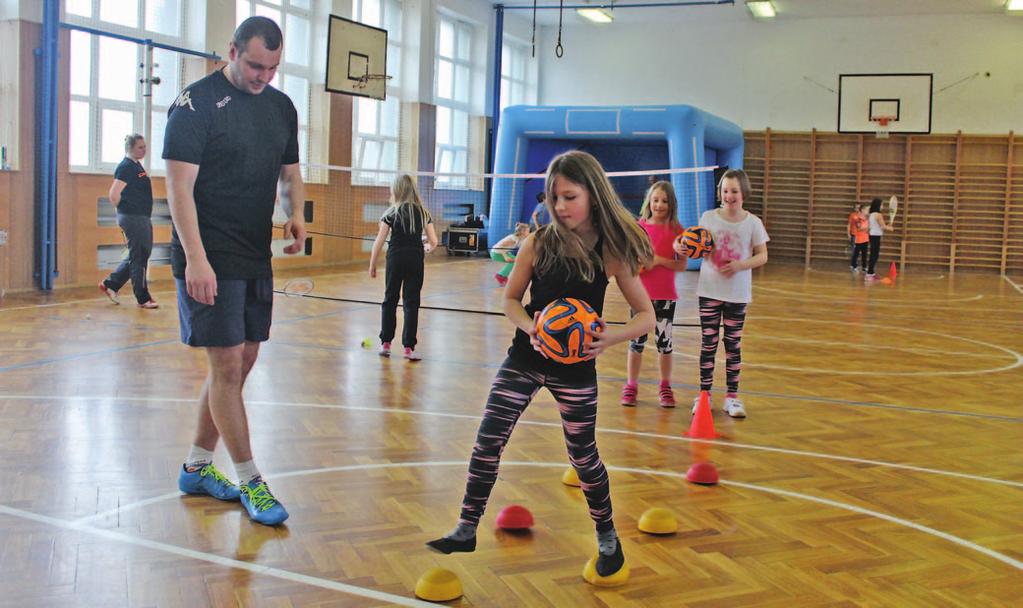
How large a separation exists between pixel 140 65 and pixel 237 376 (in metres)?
10.7

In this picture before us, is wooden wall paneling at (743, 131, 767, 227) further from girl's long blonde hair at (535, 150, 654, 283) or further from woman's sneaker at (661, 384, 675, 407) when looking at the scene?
girl's long blonde hair at (535, 150, 654, 283)

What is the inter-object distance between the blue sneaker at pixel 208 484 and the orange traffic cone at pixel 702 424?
101 inches

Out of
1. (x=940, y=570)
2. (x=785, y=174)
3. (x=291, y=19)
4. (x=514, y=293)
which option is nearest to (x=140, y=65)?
(x=291, y=19)

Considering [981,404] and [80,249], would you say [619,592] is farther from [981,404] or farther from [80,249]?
[80,249]

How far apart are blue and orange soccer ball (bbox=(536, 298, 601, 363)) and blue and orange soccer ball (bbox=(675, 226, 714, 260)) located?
100 inches

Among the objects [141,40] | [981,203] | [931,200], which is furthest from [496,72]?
[141,40]

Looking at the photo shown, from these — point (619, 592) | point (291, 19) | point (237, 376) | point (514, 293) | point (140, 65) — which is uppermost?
point (291, 19)

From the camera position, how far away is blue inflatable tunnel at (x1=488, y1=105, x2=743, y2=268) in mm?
18062

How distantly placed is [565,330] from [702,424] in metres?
2.63

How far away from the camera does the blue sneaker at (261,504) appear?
12.4 feet

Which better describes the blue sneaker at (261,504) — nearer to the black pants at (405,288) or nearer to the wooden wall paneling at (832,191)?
the black pants at (405,288)

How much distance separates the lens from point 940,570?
3.54 metres

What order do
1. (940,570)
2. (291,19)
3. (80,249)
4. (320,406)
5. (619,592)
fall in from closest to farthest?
1. (619,592)
2. (940,570)
3. (320,406)
4. (80,249)
5. (291,19)

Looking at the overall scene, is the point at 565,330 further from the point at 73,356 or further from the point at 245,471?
the point at 73,356
